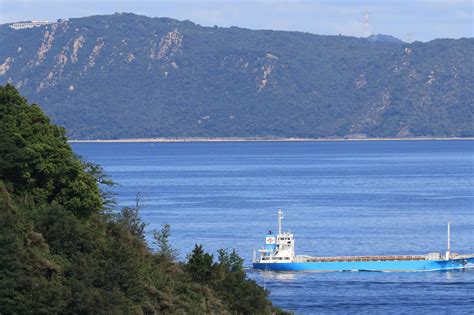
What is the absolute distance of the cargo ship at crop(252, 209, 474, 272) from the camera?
6925 centimetres

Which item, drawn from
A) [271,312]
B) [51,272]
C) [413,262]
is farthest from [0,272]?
[413,262]

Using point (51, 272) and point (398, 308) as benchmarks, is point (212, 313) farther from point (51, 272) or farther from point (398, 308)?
point (398, 308)

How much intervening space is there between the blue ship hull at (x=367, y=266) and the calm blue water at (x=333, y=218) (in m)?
0.72

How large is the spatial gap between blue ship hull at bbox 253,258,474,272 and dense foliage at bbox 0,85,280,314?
31.9 m

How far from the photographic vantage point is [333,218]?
96750 mm

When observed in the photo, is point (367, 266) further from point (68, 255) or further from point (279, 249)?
point (68, 255)

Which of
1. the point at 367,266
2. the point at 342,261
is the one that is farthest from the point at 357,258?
the point at 342,261

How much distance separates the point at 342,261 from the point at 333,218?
89.8 feet

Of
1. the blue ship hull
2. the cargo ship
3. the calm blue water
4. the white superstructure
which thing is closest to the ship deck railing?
the cargo ship

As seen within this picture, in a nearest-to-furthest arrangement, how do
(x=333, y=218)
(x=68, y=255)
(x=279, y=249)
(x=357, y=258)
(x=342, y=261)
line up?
1. (x=68, y=255)
2. (x=342, y=261)
3. (x=357, y=258)
4. (x=279, y=249)
5. (x=333, y=218)

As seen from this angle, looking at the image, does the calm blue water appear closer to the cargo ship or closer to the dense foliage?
the cargo ship

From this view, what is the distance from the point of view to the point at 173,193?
409 feet

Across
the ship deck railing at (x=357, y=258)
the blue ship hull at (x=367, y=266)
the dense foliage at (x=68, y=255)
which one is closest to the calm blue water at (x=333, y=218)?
the blue ship hull at (x=367, y=266)

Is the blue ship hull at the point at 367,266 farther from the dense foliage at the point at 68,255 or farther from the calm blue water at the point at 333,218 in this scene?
the dense foliage at the point at 68,255
